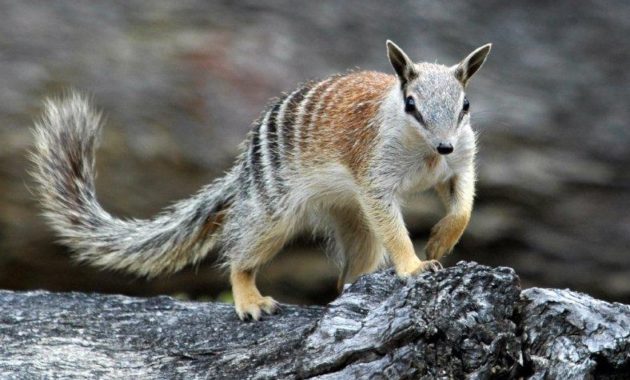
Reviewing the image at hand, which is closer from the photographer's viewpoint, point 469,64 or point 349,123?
point 469,64

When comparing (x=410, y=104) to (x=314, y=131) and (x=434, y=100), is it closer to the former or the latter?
(x=434, y=100)

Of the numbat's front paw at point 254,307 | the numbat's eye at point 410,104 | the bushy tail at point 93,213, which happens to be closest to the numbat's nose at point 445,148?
the numbat's eye at point 410,104

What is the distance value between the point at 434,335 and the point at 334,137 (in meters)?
1.86

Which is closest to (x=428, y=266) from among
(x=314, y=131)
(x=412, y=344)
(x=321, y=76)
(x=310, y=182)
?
(x=412, y=344)

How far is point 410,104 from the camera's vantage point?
4.71 meters

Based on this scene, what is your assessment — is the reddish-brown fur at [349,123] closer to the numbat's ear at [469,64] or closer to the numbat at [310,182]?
the numbat at [310,182]

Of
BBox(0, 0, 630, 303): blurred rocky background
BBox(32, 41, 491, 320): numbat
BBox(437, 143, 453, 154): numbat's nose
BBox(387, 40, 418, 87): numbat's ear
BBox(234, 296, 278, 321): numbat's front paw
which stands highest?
BBox(0, 0, 630, 303): blurred rocky background

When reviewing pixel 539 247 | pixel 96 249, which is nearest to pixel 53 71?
pixel 96 249

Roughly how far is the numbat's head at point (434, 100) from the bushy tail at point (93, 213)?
1328mm

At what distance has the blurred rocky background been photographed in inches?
278

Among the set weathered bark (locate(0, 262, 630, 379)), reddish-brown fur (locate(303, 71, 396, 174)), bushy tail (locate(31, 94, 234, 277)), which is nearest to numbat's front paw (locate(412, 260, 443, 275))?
weathered bark (locate(0, 262, 630, 379))

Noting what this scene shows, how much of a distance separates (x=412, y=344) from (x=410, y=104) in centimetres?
135

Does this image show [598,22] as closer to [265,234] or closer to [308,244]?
[308,244]

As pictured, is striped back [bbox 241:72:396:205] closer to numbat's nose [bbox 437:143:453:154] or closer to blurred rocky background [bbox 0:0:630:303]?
numbat's nose [bbox 437:143:453:154]
